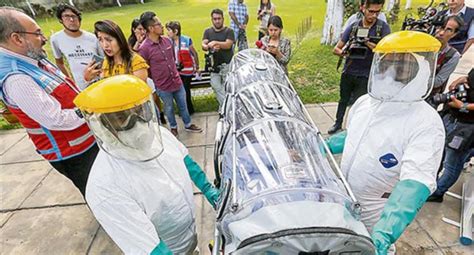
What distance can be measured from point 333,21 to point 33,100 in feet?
25.2

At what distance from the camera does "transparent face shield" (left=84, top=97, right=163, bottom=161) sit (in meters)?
1.32

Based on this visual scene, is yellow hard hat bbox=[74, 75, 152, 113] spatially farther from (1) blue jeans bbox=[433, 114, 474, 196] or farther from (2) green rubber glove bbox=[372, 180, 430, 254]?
(1) blue jeans bbox=[433, 114, 474, 196]

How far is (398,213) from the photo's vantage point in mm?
1347

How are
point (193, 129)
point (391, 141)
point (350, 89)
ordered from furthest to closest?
point (193, 129)
point (350, 89)
point (391, 141)

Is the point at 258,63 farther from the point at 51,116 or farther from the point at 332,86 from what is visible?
the point at 332,86

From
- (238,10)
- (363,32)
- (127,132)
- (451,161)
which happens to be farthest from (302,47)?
(127,132)

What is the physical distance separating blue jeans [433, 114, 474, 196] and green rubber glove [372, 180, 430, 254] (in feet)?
5.86

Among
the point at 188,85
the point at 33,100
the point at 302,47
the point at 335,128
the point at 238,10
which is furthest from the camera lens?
the point at 302,47

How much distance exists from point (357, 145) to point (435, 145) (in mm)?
402

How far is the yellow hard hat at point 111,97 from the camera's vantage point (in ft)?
4.01

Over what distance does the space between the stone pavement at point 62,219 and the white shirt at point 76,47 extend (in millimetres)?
1512

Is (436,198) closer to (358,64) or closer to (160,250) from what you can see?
(358,64)

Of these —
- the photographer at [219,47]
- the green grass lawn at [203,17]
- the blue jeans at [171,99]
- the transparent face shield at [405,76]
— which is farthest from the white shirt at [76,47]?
the green grass lawn at [203,17]

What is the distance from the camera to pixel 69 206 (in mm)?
3381
